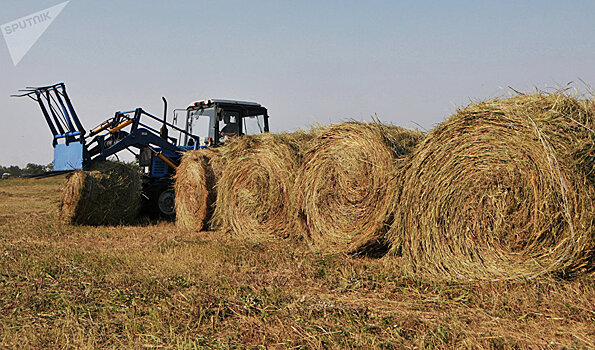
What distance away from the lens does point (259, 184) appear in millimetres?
7898

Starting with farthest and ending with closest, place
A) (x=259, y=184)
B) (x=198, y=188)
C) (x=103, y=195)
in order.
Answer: (x=103, y=195)
(x=198, y=188)
(x=259, y=184)

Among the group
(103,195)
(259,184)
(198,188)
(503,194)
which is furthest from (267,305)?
(103,195)

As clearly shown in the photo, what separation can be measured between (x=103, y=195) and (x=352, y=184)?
5.63 meters

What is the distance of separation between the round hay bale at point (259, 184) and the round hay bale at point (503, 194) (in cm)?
244

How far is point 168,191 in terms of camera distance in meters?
11.3

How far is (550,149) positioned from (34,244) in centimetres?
687

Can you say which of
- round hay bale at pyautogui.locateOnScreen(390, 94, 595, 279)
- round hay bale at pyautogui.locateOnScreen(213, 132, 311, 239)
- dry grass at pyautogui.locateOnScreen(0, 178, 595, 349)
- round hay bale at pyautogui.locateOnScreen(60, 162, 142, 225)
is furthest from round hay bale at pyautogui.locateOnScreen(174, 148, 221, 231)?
round hay bale at pyautogui.locateOnScreen(390, 94, 595, 279)

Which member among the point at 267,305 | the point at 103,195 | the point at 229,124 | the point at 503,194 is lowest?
the point at 267,305

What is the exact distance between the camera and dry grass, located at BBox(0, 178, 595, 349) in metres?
3.36

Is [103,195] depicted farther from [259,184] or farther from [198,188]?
[259,184]

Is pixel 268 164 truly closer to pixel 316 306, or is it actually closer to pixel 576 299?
pixel 316 306

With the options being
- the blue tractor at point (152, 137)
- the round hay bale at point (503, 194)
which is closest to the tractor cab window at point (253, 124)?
the blue tractor at point (152, 137)

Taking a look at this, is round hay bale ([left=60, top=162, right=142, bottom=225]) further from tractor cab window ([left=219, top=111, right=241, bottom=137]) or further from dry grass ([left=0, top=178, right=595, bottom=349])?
dry grass ([left=0, top=178, right=595, bottom=349])

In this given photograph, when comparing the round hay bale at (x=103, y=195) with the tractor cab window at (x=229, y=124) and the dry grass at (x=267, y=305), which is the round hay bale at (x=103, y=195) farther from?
the dry grass at (x=267, y=305)
